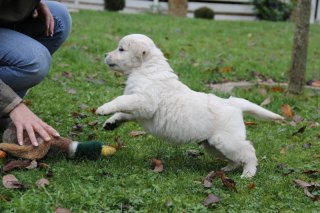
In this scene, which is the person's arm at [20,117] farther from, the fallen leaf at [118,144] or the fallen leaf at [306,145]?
the fallen leaf at [306,145]

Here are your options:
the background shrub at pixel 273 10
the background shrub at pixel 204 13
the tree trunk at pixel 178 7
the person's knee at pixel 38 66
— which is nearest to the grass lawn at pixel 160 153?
the person's knee at pixel 38 66

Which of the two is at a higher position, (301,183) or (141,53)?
(141,53)

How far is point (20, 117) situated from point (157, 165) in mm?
972

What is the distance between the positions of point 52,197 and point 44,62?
4.06 feet

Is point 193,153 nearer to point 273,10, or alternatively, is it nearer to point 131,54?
point 131,54

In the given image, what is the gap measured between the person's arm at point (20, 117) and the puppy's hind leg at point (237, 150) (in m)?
1.13

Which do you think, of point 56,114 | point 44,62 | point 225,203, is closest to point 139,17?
point 56,114

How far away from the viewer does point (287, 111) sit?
18.6 feet

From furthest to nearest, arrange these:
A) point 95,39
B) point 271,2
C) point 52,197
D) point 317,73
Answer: point 271,2, point 95,39, point 317,73, point 52,197

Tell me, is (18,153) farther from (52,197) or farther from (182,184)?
(182,184)

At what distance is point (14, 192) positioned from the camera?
2.96 m

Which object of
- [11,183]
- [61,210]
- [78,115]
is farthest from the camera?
[78,115]

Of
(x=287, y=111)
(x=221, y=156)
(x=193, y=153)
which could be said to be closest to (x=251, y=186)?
(x=221, y=156)

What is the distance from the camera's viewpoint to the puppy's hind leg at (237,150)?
3717 mm
